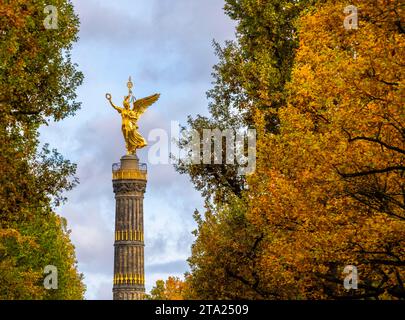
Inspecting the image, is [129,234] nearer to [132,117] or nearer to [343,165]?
[132,117]

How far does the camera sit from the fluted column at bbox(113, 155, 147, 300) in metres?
89.8

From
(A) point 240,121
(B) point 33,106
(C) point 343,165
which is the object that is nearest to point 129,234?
(A) point 240,121

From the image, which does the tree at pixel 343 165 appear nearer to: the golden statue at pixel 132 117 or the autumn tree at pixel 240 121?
the autumn tree at pixel 240 121

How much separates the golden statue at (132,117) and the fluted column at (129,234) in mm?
3443

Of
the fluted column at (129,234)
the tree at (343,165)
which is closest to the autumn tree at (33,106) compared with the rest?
the tree at (343,165)

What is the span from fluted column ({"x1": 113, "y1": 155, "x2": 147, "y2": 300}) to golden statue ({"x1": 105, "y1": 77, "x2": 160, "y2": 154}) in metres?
3.44

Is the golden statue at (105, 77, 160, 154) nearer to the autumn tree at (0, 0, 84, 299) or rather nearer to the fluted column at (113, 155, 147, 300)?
the fluted column at (113, 155, 147, 300)

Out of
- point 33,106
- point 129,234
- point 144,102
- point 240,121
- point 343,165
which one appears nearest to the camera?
point 343,165

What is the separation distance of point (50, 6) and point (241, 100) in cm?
1296

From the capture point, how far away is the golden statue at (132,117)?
3672 inches

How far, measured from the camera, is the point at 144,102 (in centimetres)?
9388

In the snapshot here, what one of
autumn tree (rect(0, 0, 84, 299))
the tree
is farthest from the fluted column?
the tree

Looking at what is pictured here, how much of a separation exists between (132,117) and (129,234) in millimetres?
11056

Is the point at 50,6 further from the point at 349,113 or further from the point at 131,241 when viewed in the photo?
the point at 131,241
